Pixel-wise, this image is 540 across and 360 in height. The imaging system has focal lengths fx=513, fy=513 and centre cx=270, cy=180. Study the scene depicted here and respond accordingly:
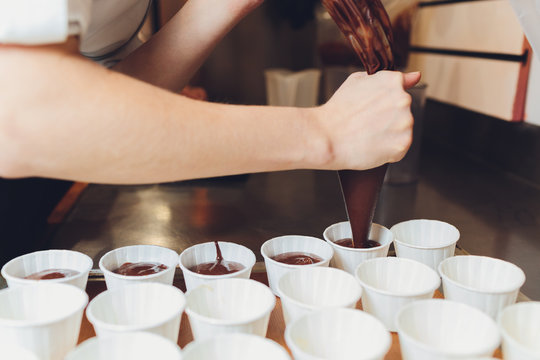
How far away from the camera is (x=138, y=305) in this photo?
948 mm

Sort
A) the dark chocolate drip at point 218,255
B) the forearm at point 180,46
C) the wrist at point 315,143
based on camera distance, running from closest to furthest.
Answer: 1. the wrist at point 315,143
2. the dark chocolate drip at point 218,255
3. the forearm at point 180,46

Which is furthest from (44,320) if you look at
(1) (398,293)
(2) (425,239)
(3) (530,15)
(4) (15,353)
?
(3) (530,15)

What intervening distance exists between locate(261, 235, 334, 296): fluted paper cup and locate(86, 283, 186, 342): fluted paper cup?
0.24m

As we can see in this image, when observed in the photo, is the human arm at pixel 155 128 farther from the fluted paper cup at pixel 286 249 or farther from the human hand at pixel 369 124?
the fluted paper cup at pixel 286 249

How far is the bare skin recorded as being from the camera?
741 mm

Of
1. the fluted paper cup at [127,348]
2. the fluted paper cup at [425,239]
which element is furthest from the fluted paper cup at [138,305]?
the fluted paper cup at [425,239]

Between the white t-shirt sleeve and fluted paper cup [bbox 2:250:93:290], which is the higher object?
the white t-shirt sleeve

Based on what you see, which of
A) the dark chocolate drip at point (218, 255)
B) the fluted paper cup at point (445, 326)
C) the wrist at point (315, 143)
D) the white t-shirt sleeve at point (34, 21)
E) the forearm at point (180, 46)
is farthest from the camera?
the forearm at point (180, 46)

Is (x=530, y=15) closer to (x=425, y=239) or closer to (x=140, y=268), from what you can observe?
(x=425, y=239)

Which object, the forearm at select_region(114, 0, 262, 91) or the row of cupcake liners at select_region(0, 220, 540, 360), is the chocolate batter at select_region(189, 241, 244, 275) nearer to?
the row of cupcake liners at select_region(0, 220, 540, 360)

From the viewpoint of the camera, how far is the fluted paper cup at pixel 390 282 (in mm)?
960

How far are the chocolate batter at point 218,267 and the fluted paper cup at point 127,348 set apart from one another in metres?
0.33

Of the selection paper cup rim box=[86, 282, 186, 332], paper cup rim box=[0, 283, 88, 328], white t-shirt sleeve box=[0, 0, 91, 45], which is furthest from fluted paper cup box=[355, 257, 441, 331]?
white t-shirt sleeve box=[0, 0, 91, 45]

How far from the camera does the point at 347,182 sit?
3.63 ft
